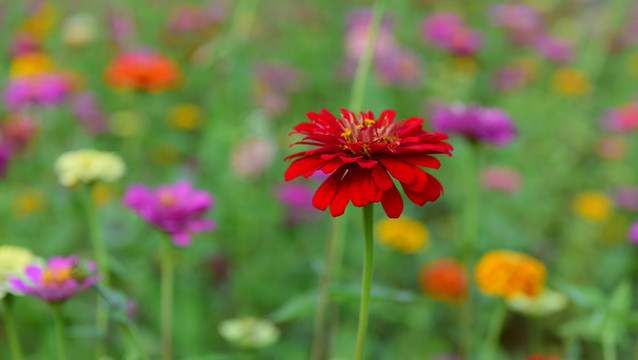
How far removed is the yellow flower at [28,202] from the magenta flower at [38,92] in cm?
30

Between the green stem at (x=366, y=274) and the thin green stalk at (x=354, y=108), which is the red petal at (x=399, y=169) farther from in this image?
the thin green stalk at (x=354, y=108)

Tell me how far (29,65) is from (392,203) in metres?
2.25

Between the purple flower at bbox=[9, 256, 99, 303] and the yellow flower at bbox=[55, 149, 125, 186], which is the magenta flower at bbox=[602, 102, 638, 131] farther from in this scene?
the purple flower at bbox=[9, 256, 99, 303]

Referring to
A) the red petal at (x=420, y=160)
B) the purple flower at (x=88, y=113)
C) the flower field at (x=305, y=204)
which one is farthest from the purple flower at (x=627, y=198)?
the purple flower at (x=88, y=113)

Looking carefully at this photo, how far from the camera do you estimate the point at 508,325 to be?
189 centimetres

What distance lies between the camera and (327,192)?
69 centimetres

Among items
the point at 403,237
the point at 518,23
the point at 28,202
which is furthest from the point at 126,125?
the point at 518,23

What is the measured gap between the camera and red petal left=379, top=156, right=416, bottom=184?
2.14ft

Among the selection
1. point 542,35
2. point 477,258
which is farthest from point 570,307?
point 542,35

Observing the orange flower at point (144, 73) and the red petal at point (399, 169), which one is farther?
the orange flower at point (144, 73)

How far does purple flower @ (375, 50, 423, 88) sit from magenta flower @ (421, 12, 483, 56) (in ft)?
0.59

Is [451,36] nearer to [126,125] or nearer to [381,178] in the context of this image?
[126,125]

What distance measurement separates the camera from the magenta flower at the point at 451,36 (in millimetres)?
2484

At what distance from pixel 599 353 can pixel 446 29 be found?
1715mm
